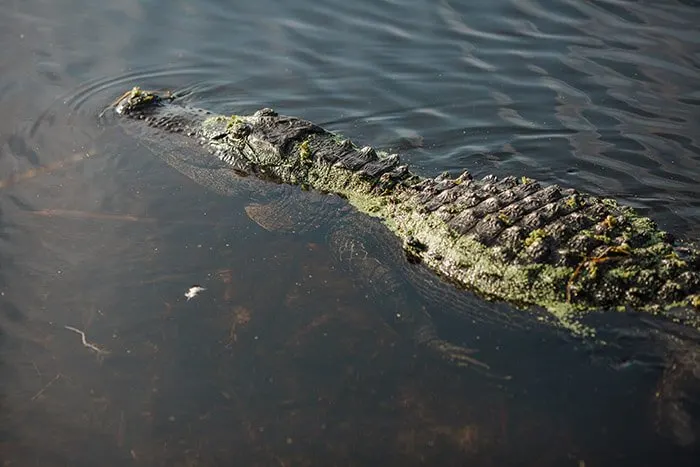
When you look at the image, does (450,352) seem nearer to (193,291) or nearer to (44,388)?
(193,291)

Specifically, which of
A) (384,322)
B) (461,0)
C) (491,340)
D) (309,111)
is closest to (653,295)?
(491,340)

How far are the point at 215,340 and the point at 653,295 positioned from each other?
351cm

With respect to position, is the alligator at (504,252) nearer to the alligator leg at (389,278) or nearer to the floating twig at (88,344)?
the alligator leg at (389,278)

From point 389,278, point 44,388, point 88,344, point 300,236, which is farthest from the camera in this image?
point 300,236

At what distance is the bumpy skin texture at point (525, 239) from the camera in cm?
568

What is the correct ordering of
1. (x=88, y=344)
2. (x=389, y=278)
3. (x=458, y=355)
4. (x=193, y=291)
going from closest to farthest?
(x=458, y=355), (x=88, y=344), (x=389, y=278), (x=193, y=291)

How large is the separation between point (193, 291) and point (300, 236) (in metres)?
1.23

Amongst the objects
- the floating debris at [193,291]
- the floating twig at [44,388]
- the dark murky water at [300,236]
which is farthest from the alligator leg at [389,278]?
the floating twig at [44,388]

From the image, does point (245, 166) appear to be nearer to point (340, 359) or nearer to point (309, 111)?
point (309, 111)

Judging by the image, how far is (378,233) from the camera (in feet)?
23.0

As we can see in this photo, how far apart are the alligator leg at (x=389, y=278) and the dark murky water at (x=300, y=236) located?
12cm

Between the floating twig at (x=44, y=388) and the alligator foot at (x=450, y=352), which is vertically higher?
the alligator foot at (x=450, y=352)

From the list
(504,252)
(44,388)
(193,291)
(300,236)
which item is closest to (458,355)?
(504,252)

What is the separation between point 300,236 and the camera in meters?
7.33
